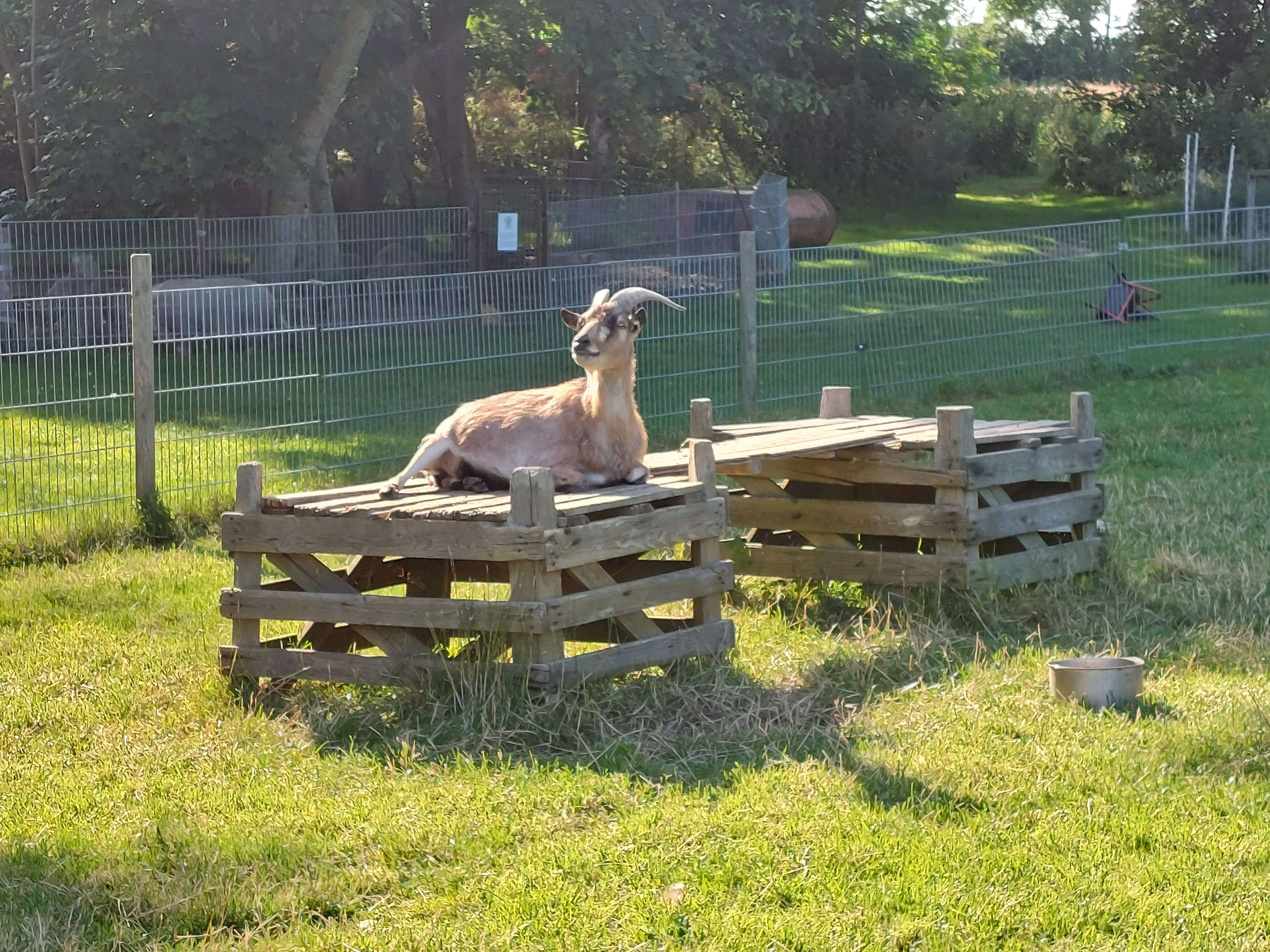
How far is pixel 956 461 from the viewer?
7.62 meters

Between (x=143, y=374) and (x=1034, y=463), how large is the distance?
537 centimetres

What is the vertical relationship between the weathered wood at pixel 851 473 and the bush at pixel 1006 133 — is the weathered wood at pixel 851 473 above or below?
below

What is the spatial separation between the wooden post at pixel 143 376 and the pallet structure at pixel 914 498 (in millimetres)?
3521

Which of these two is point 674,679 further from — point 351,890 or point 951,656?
point 351,890

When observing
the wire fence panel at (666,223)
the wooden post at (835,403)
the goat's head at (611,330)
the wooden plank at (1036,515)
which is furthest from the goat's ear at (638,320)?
the wire fence panel at (666,223)

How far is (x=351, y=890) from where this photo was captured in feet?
14.6

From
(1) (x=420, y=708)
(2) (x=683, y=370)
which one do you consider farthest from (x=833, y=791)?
(2) (x=683, y=370)

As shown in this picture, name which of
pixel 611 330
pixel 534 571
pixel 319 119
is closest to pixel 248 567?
pixel 534 571

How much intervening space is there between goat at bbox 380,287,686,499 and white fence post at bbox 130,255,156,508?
328cm

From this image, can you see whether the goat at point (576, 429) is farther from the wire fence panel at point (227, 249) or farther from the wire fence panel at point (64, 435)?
the wire fence panel at point (227, 249)

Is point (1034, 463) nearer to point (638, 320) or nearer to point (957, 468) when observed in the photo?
point (957, 468)

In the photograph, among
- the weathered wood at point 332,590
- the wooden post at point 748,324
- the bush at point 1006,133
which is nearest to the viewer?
the weathered wood at point 332,590

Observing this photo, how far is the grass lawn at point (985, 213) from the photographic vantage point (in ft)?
107

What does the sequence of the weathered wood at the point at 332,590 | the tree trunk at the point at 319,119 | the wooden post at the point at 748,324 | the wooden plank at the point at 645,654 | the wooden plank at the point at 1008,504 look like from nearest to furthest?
the wooden plank at the point at 645,654 < the weathered wood at the point at 332,590 < the wooden plank at the point at 1008,504 < the wooden post at the point at 748,324 < the tree trunk at the point at 319,119
